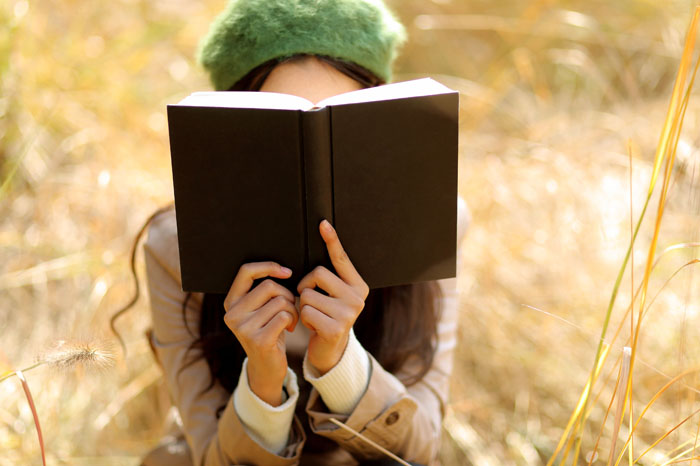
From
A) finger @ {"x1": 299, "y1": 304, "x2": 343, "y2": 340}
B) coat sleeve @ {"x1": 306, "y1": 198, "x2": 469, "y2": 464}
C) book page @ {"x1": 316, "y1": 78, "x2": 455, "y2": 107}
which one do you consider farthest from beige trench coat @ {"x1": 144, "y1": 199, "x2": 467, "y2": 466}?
book page @ {"x1": 316, "y1": 78, "x2": 455, "y2": 107}

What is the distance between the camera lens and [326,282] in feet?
3.38

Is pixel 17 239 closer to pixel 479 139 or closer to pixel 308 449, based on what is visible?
pixel 308 449

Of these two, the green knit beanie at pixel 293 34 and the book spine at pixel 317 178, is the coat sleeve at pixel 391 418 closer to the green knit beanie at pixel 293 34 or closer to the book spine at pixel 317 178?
the book spine at pixel 317 178

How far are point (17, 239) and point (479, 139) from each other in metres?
1.84

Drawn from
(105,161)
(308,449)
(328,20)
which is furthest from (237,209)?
(105,161)

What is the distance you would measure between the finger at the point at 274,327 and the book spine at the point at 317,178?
0.08 metres

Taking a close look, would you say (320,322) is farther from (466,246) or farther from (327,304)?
(466,246)

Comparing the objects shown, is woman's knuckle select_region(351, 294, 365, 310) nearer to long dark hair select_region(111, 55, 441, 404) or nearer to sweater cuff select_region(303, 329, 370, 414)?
sweater cuff select_region(303, 329, 370, 414)

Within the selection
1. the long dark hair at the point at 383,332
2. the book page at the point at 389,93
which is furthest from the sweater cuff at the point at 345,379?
the book page at the point at 389,93

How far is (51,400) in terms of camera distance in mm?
1903

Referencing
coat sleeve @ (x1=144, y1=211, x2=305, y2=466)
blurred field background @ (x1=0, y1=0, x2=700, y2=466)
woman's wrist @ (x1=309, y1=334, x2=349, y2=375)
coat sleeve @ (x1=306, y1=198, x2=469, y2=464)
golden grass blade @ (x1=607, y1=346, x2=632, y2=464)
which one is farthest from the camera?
blurred field background @ (x1=0, y1=0, x2=700, y2=466)

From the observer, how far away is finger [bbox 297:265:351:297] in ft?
3.38

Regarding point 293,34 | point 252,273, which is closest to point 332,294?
point 252,273

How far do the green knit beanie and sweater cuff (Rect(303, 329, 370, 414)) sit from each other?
0.51 meters
